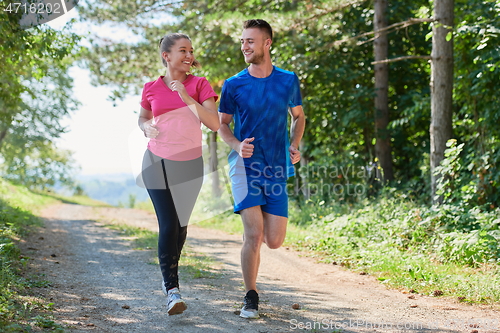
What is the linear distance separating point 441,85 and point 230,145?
6518 millimetres

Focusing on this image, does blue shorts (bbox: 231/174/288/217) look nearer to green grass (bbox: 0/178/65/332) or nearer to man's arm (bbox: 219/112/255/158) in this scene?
man's arm (bbox: 219/112/255/158)

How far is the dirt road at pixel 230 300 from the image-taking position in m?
3.91

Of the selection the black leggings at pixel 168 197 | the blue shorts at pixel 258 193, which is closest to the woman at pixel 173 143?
the black leggings at pixel 168 197

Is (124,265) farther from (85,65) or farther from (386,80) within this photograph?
(85,65)

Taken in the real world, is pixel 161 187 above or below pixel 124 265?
above

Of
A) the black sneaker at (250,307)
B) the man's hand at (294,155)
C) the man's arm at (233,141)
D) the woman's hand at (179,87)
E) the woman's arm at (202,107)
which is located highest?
the woman's hand at (179,87)

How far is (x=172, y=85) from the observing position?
12.8 feet

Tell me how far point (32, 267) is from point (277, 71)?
379 centimetres

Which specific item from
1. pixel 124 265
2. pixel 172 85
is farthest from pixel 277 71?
pixel 124 265

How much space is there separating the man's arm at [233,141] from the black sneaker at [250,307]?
3.88 ft

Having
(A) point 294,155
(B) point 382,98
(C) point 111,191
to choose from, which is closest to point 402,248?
(A) point 294,155

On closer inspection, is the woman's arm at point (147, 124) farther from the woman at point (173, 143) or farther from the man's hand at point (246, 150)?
the man's hand at point (246, 150)

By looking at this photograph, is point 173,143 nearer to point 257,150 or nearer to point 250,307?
point 257,150

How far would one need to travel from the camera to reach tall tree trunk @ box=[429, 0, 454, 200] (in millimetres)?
9102
